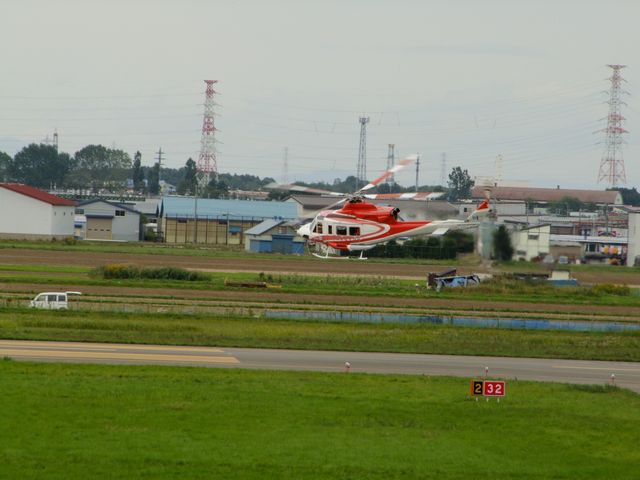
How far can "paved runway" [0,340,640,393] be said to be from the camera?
35375mm

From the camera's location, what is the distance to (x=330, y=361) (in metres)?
37.3

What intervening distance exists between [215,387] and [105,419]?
15.8ft

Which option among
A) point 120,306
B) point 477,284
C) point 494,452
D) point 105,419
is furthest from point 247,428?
point 477,284

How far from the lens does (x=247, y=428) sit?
2544 cm

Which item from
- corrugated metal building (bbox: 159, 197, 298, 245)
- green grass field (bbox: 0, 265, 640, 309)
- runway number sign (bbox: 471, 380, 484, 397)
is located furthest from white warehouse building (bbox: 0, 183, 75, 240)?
runway number sign (bbox: 471, 380, 484, 397)

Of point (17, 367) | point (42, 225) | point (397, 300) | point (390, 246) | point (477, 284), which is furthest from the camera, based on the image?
point (42, 225)

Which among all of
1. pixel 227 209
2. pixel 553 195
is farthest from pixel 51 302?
pixel 553 195

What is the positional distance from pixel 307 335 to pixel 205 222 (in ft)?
250

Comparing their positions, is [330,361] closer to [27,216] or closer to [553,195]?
[27,216]

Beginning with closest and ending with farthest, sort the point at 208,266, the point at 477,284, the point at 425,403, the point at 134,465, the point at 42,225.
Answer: the point at 134,465 < the point at 425,403 < the point at 477,284 < the point at 208,266 < the point at 42,225

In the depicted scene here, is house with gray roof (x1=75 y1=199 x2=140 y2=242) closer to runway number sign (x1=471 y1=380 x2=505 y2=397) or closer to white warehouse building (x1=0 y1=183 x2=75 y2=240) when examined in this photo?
white warehouse building (x1=0 y1=183 x2=75 y2=240)

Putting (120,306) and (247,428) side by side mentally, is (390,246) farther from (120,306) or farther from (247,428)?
(247,428)

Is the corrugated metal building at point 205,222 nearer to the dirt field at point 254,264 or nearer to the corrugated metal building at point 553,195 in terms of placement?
Answer: the dirt field at point 254,264

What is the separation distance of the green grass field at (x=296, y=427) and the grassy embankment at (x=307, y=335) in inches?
304
